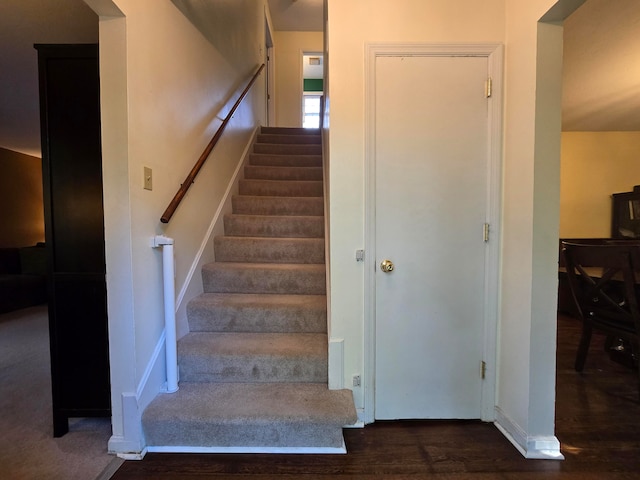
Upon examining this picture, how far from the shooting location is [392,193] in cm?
164

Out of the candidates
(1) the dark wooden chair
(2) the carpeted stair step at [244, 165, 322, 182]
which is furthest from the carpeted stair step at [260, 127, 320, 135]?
(1) the dark wooden chair

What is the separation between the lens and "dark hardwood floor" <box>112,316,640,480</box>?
52.1 inches

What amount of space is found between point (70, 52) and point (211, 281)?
5.02ft

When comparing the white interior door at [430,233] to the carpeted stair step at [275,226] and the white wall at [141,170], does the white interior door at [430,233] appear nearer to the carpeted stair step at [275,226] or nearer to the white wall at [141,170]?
the carpeted stair step at [275,226]

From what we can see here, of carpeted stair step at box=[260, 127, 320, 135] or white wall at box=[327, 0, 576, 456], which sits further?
carpeted stair step at box=[260, 127, 320, 135]

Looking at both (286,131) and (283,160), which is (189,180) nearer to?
(283,160)

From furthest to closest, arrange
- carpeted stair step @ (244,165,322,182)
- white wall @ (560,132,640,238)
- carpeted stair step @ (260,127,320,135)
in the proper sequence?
carpeted stair step @ (260,127,320,135) → white wall @ (560,132,640,238) → carpeted stair step @ (244,165,322,182)

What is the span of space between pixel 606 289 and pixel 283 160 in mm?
3374

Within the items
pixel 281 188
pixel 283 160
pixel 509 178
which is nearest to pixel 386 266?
pixel 509 178

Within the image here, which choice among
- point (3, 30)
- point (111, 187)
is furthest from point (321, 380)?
point (3, 30)

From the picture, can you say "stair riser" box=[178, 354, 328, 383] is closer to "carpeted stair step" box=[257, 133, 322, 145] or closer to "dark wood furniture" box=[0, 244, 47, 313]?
"carpeted stair step" box=[257, 133, 322, 145]

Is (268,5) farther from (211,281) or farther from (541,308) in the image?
Result: (541,308)

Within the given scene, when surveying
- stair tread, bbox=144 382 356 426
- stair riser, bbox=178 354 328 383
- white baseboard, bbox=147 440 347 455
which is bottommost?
white baseboard, bbox=147 440 347 455

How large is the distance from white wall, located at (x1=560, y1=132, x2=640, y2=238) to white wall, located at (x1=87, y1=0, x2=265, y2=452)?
4.82m
